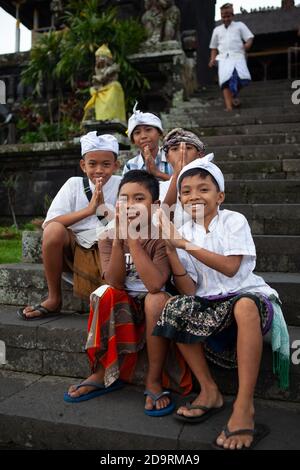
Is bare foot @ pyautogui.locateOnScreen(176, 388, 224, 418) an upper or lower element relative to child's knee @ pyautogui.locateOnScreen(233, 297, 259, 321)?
lower

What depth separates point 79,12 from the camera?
8508mm

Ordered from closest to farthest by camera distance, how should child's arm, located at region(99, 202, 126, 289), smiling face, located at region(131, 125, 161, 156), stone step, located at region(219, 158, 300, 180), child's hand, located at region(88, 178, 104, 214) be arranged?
child's arm, located at region(99, 202, 126, 289), child's hand, located at region(88, 178, 104, 214), smiling face, located at region(131, 125, 161, 156), stone step, located at region(219, 158, 300, 180)

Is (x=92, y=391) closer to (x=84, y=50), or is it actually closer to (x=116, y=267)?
(x=116, y=267)

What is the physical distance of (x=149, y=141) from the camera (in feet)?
10.4

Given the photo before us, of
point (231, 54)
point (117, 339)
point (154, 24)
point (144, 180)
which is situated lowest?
point (117, 339)

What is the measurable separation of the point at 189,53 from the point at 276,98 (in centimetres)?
291

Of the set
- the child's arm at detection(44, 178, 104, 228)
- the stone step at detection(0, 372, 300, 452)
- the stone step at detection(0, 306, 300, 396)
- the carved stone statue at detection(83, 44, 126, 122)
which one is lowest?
the stone step at detection(0, 372, 300, 452)

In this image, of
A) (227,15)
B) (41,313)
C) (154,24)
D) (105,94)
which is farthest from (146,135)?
(154,24)

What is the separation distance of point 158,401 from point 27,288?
1.42 metres

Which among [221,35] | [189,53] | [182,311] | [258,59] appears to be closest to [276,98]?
[221,35]

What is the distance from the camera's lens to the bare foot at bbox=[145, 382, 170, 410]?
204 cm

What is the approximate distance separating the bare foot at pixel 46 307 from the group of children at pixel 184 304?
599 mm

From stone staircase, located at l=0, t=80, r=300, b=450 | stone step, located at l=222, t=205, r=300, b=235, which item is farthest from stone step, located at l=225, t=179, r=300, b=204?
stone step, located at l=222, t=205, r=300, b=235

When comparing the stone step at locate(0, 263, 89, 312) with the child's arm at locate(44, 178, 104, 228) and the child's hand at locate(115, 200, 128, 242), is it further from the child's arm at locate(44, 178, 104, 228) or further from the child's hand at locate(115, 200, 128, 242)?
the child's hand at locate(115, 200, 128, 242)
